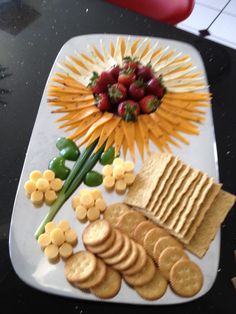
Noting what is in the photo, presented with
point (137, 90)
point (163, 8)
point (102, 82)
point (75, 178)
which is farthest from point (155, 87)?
point (163, 8)

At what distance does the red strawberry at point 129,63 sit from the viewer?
1.30m

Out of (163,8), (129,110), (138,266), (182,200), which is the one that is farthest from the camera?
(163,8)

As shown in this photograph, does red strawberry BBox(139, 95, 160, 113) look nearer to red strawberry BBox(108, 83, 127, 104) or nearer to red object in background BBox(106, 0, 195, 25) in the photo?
red strawberry BBox(108, 83, 127, 104)

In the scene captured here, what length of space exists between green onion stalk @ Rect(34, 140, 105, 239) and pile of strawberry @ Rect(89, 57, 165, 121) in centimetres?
13

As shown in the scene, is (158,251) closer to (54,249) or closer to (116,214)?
(116,214)

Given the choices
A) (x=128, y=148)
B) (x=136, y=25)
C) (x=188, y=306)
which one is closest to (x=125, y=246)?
(x=188, y=306)

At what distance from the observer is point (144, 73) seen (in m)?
1.29

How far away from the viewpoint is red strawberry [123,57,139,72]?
130 centimetres

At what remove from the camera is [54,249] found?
101 cm

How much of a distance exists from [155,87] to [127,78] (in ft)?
0.30

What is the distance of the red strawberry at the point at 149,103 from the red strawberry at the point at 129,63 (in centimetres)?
12

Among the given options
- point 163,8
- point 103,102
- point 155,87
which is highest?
point 163,8

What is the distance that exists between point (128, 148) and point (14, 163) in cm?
33

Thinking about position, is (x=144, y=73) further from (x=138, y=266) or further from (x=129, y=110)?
(x=138, y=266)
